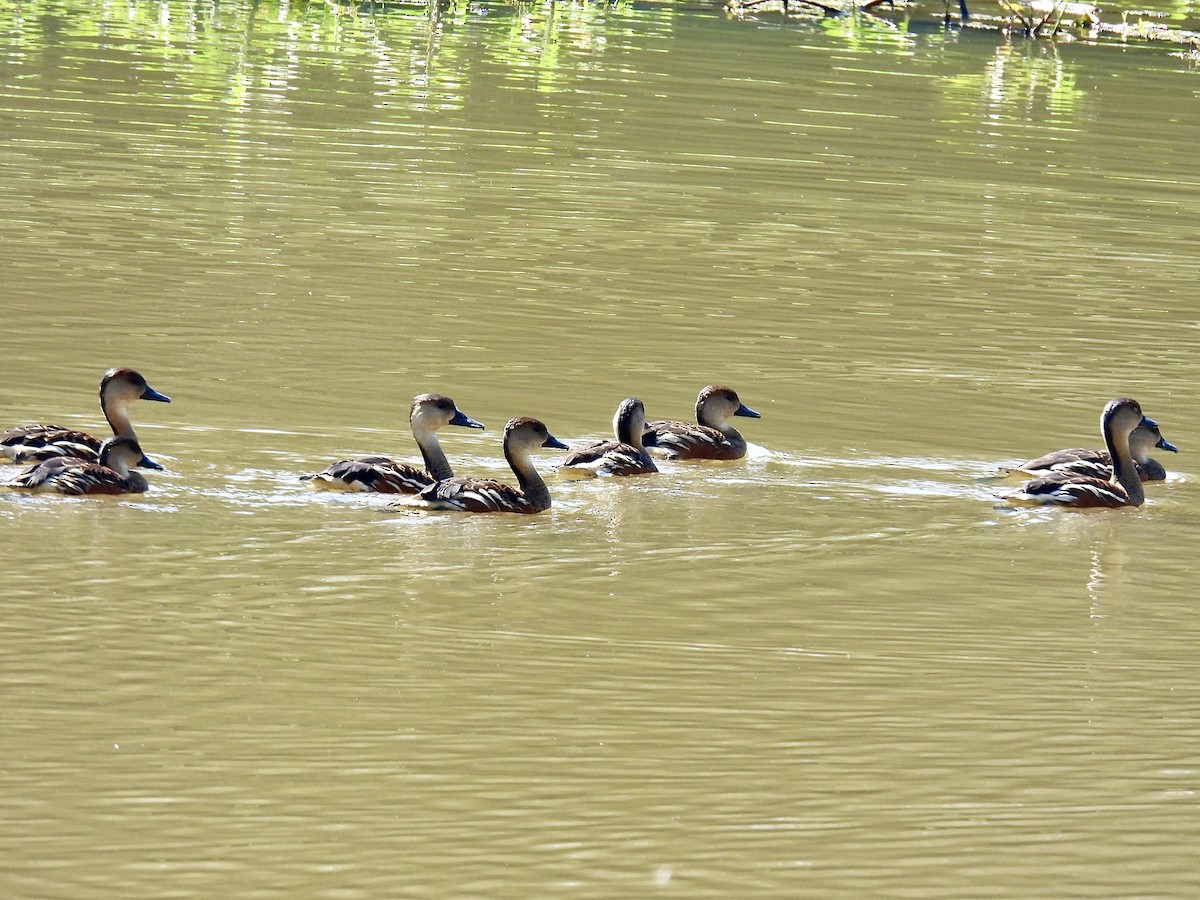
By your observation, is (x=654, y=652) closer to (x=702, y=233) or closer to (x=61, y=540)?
(x=61, y=540)

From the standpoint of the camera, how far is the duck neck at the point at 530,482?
8.88 m

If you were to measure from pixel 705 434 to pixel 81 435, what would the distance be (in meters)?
3.11

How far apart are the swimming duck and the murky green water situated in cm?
18

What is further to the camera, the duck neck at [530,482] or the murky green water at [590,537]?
the duck neck at [530,482]

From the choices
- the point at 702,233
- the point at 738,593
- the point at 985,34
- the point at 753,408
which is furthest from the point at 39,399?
the point at 985,34

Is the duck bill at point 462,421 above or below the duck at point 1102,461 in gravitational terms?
above

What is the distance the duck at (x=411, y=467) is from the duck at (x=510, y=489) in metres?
0.14

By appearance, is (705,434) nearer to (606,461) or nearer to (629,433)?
(629,433)

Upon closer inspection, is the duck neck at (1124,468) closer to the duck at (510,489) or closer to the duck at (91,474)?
the duck at (510,489)

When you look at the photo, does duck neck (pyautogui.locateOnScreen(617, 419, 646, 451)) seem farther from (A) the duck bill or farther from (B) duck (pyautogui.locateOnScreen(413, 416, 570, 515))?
(A) the duck bill

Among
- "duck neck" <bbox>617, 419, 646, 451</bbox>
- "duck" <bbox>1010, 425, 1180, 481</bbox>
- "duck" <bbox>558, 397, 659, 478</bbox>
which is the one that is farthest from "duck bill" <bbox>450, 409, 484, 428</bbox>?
"duck" <bbox>1010, 425, 1180, 481</bbox>

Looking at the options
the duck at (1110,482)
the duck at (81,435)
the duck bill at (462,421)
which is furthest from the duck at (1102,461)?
the duck at (81,435)

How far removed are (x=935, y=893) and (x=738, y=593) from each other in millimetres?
2764

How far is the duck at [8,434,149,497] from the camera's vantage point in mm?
8367
